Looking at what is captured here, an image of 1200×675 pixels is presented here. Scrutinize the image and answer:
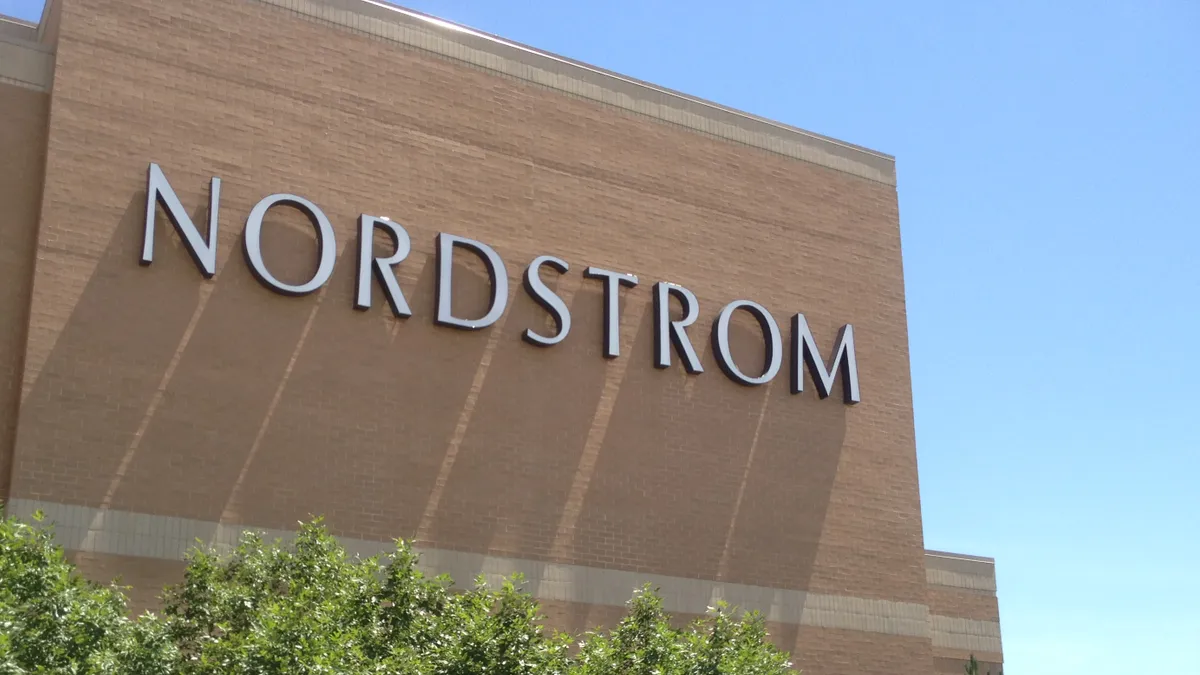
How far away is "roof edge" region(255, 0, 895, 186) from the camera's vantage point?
24.7 metres

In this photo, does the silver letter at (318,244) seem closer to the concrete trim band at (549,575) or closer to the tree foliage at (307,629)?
the concrete trim band at (549,575)

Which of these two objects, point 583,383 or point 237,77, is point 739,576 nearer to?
point 583,383

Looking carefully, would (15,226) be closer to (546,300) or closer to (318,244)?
(318,244)

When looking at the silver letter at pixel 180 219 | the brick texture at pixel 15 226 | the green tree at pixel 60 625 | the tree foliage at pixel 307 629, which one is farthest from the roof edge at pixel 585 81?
the green tree at pixel 60 625

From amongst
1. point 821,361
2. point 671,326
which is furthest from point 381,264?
point 821,361

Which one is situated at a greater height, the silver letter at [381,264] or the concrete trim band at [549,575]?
the silver letter at [381,264]

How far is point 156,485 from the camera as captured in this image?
20812 mm

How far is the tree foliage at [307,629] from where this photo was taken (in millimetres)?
15773

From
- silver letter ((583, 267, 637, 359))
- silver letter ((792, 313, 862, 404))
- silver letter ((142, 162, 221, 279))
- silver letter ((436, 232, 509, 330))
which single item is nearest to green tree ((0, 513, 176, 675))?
silver letter ((142, 162, 221, 279))

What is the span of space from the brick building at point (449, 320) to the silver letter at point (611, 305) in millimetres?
87

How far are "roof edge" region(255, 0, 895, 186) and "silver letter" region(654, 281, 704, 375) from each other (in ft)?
11.3

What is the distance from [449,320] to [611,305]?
3.19 meters

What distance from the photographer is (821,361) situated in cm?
2772

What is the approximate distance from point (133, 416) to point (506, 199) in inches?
294
